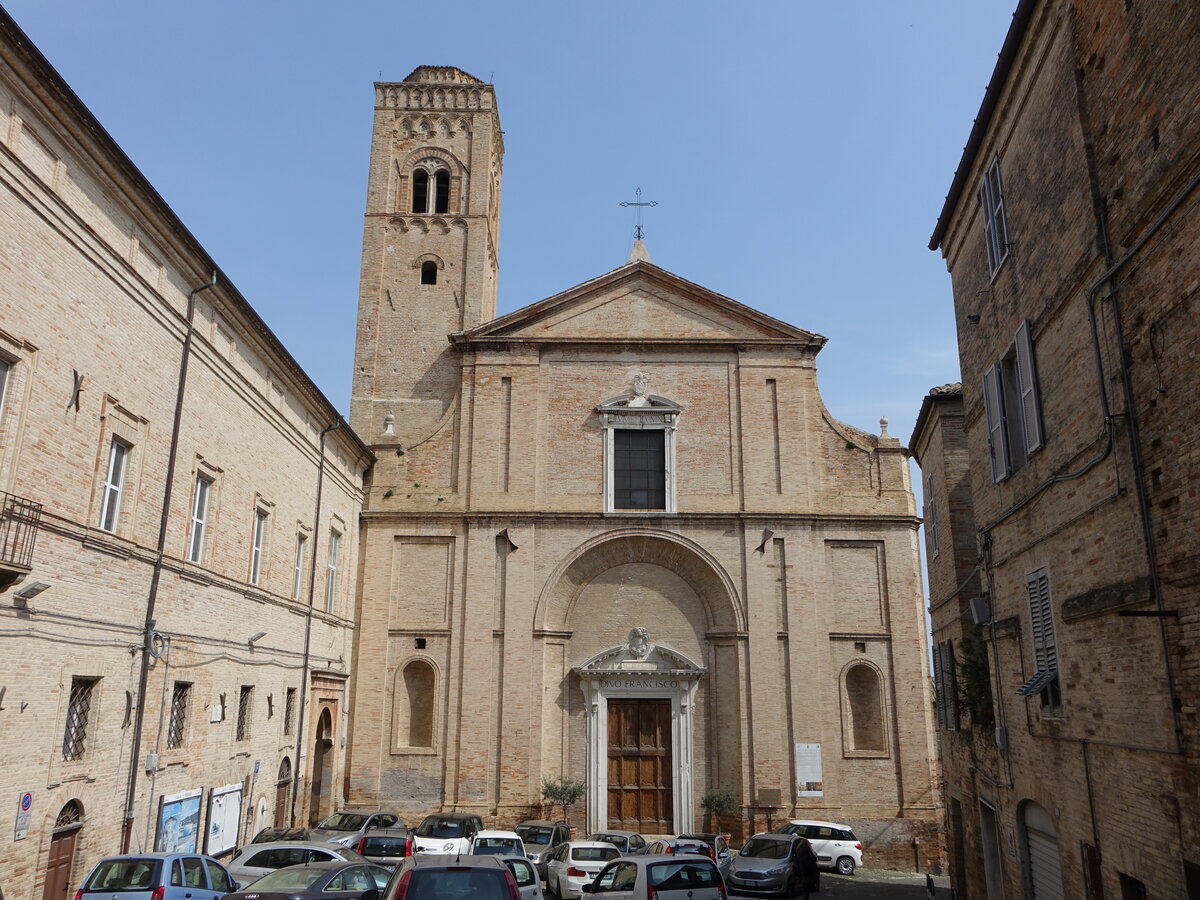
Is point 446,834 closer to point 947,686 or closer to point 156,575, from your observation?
point 156,575

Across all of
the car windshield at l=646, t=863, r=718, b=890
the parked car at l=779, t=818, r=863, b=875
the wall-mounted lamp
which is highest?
the wall-mounted lamp

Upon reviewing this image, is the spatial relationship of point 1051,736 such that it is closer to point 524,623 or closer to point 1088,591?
point 1088,591

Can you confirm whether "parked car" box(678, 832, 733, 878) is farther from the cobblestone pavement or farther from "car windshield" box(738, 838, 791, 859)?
the cobblestone pavement

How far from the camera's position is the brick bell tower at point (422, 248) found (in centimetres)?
2869

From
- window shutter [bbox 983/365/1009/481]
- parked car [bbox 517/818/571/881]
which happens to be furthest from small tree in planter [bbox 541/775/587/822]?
window shutter [bbox 983/365/1009/481]

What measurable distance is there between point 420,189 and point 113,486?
20.1m

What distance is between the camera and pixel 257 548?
18.8m

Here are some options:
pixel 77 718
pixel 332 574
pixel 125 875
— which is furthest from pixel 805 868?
pixel 332 574

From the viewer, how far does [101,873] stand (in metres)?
10.8

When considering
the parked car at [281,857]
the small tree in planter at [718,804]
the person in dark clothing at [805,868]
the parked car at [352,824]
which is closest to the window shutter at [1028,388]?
the person in dark clothing at [805,868]

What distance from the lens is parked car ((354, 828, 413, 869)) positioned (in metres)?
15.8

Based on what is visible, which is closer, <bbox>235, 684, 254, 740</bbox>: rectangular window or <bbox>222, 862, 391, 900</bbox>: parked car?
<bbox>222, 862, 391, 900</bbox>: parked car

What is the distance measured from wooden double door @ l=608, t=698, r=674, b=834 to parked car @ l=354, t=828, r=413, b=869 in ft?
27.5

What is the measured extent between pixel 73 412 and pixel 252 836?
9.22 m
